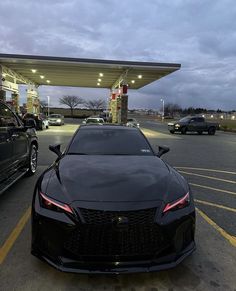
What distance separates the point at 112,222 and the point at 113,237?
0.14 m

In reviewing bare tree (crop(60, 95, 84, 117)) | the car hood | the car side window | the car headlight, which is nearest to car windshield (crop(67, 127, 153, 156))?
the car hood

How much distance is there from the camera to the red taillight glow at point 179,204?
3425 millimetres

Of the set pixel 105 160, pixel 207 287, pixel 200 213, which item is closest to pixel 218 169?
pixel 200 213

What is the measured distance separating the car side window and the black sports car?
9.68 feet

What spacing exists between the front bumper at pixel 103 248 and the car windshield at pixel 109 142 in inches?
84.0

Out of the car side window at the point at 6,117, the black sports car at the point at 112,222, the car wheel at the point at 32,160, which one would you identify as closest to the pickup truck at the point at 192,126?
the car wheel at the point at 32,160

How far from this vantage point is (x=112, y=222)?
3.18 meters

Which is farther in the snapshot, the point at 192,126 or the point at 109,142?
the point at 192,126

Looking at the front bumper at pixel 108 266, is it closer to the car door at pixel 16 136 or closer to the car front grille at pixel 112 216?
the car front grille at pixel 112 216

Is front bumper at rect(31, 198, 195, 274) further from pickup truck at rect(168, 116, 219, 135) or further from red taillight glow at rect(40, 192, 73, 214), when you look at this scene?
pickup truck at rect(168, 116, 219, 135)

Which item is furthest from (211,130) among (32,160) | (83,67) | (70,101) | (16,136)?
(70,101)

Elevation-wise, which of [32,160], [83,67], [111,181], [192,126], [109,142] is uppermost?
[83,67]

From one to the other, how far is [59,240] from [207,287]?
1.52 meters

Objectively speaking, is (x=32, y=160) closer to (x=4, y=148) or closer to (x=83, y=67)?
(x=4, y=148)
